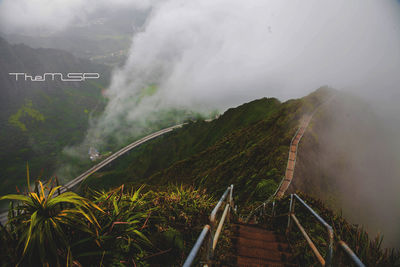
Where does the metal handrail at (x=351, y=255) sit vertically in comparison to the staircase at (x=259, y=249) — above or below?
above

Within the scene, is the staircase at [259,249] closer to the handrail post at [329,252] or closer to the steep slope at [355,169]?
the handrail post at [329,252]

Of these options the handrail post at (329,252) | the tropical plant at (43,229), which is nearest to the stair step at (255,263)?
the handrail post at (329,252)

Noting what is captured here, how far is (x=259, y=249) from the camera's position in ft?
15.3

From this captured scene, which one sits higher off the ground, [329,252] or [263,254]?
[329,252]

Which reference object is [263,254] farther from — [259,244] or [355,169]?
[355,169]

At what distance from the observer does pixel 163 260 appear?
358cm

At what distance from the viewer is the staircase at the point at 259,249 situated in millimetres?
4172

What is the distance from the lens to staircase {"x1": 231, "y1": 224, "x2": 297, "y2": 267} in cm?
417

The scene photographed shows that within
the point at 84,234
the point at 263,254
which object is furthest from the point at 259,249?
the point at 84,234

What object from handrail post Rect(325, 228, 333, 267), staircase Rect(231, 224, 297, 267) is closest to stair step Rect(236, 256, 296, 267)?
staircase Rect(231, 224, 297, 267)

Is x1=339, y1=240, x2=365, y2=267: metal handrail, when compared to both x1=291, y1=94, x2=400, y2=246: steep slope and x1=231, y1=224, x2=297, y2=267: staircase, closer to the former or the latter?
x1=231, y1=224, x2=297, y2=267: staircase

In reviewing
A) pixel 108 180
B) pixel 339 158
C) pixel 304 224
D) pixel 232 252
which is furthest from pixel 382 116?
pixel 108 180

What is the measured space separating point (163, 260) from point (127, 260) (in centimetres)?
57

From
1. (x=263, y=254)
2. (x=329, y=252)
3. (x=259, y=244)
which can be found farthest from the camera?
(x=259, y=244)
